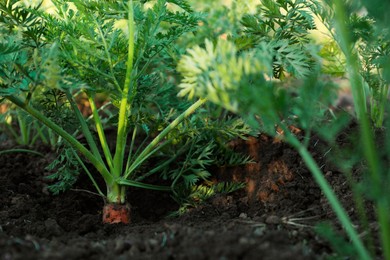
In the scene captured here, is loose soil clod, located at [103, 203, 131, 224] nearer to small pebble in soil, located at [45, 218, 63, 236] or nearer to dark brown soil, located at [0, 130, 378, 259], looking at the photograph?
dark brown soil, located at [0, 130, 378, 259]

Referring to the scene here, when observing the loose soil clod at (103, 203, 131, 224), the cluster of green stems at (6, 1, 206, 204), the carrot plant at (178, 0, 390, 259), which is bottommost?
the loose soil clod at (103, 203, 131, 224)

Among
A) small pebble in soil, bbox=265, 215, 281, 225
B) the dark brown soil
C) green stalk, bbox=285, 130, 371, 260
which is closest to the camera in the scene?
green stalk, bbox=285, 130, 371, 260

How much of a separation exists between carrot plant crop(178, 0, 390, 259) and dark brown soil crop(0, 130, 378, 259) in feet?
0.79

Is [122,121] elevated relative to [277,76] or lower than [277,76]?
lower

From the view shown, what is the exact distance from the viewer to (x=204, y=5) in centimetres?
186

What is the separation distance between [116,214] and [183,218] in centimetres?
28

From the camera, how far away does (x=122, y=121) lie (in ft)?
7.64

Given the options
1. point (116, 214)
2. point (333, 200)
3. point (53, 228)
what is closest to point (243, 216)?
point (116, 214)

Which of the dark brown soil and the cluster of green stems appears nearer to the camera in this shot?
the dark brown soil

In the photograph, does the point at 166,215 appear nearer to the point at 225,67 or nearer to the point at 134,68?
the point at 134,68

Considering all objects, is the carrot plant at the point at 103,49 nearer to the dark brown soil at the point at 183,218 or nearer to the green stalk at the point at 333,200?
the dark brown soil at the point at 183,218

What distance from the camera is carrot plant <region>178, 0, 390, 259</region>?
4.86 feet

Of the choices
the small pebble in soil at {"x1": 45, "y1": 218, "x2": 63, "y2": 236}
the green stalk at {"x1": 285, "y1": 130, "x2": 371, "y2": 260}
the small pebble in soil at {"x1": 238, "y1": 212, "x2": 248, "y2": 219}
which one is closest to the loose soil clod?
the small pebble in soil at {"x1": 45, "y1": 218, "x2": 63, "y2": 236}

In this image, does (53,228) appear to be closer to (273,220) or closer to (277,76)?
(273,220)
